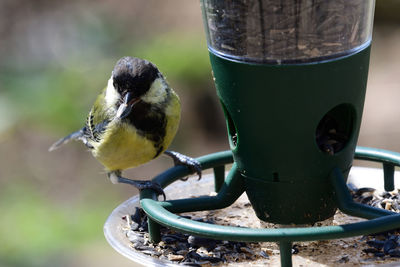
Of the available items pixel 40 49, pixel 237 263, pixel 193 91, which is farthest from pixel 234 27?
pixel 40 49

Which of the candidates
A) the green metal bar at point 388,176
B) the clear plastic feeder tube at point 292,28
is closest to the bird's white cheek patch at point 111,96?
the clear plastic feeder tube at point 292,28

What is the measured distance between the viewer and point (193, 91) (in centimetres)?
870

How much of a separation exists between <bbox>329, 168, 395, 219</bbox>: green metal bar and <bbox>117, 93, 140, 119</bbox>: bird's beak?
1306mm

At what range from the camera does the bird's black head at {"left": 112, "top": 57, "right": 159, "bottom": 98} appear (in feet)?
12.8

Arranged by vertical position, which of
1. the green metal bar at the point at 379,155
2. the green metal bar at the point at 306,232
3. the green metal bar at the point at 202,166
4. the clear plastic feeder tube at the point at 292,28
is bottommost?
the green metal bar at the point at 202,166

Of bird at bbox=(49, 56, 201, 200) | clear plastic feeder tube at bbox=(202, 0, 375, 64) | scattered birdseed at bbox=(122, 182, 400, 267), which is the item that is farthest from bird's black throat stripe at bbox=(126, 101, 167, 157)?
clear plastic feeder tube at bbox=(202, 0, 375, 64)

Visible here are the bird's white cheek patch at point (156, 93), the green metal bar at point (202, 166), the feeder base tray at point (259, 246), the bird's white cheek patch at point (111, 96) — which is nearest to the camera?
the feeder base tray at point (259, 246)

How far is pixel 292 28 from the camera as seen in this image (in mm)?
2891

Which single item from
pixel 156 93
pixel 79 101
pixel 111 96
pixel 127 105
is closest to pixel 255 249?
pixel 127 105

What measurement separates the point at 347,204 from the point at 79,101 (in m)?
5.95

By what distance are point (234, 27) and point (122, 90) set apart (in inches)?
44.4

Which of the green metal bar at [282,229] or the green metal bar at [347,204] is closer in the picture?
the green metal bar at [282,229]

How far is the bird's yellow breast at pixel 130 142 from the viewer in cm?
414

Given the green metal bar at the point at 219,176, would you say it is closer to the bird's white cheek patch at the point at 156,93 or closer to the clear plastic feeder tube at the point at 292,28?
the bird's white cheek patch at the point at 156,93
